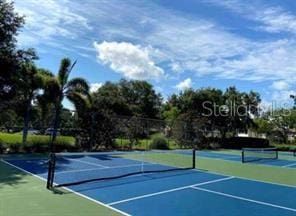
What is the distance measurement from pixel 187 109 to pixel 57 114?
22627 mm

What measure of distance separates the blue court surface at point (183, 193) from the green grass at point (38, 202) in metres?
0.44

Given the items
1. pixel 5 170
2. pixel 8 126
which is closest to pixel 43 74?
pixel 8 126

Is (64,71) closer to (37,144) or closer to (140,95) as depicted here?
(37,144)

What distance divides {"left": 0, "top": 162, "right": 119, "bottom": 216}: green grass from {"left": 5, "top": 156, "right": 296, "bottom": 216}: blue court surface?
17.4 inches

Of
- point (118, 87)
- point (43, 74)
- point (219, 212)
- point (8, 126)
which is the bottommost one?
point (219, 212)

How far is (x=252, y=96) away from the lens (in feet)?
162

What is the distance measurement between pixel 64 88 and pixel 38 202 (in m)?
15.7

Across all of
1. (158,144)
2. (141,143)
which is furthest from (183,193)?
(158,144)

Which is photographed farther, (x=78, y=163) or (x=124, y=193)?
(x=78, y=163)

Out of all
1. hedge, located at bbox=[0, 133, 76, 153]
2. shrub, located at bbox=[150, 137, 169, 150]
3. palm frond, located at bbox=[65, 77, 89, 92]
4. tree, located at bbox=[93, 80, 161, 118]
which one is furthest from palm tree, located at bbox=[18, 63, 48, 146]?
tree, located at bbox=[93, 80, 161, 118]

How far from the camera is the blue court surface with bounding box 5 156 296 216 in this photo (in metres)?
9.12

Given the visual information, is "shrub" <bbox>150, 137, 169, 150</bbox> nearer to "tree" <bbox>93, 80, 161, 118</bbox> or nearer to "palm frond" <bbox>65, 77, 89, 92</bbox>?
"palm frond" <bbox>65, 77, 89, 92</bbox>

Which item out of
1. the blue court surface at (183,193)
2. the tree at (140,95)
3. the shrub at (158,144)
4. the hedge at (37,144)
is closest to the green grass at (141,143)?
the shrub at (158,144)

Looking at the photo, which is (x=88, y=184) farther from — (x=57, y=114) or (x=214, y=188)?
(x=57, y=114)
